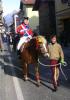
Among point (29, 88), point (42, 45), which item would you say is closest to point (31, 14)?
point (29, 88)

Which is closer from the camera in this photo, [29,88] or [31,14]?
[29,88]

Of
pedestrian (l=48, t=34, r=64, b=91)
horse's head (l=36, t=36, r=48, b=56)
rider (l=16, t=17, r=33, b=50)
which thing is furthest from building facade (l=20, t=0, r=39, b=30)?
pedestrian (l=48, t=34, r=64, b=91)

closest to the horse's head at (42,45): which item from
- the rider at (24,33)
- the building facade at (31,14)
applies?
the rider at (24,33)

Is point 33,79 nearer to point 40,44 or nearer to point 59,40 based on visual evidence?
point 40,44

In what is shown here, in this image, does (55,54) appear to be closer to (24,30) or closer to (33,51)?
(33,51)

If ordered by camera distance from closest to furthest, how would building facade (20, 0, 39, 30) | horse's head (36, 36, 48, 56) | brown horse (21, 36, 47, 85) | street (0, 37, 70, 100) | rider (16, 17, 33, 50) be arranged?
street (0, 37, 70, 100), horse's head (36, 36, 48, 56), brown horse (21, 36, 47, 85), rider (16, 17, 33, 50), building facade (20, 0, 39, 30)

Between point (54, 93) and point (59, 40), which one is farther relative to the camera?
point (59, 40)

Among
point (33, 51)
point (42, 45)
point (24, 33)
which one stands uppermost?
point (42, 45)

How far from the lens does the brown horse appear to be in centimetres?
1160

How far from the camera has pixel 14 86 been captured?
40.8ft

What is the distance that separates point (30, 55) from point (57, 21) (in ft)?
92.2

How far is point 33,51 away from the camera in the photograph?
41.9 ft

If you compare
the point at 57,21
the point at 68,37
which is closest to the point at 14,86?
the point at 68,37

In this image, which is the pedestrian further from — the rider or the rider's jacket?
the rider's jacket
